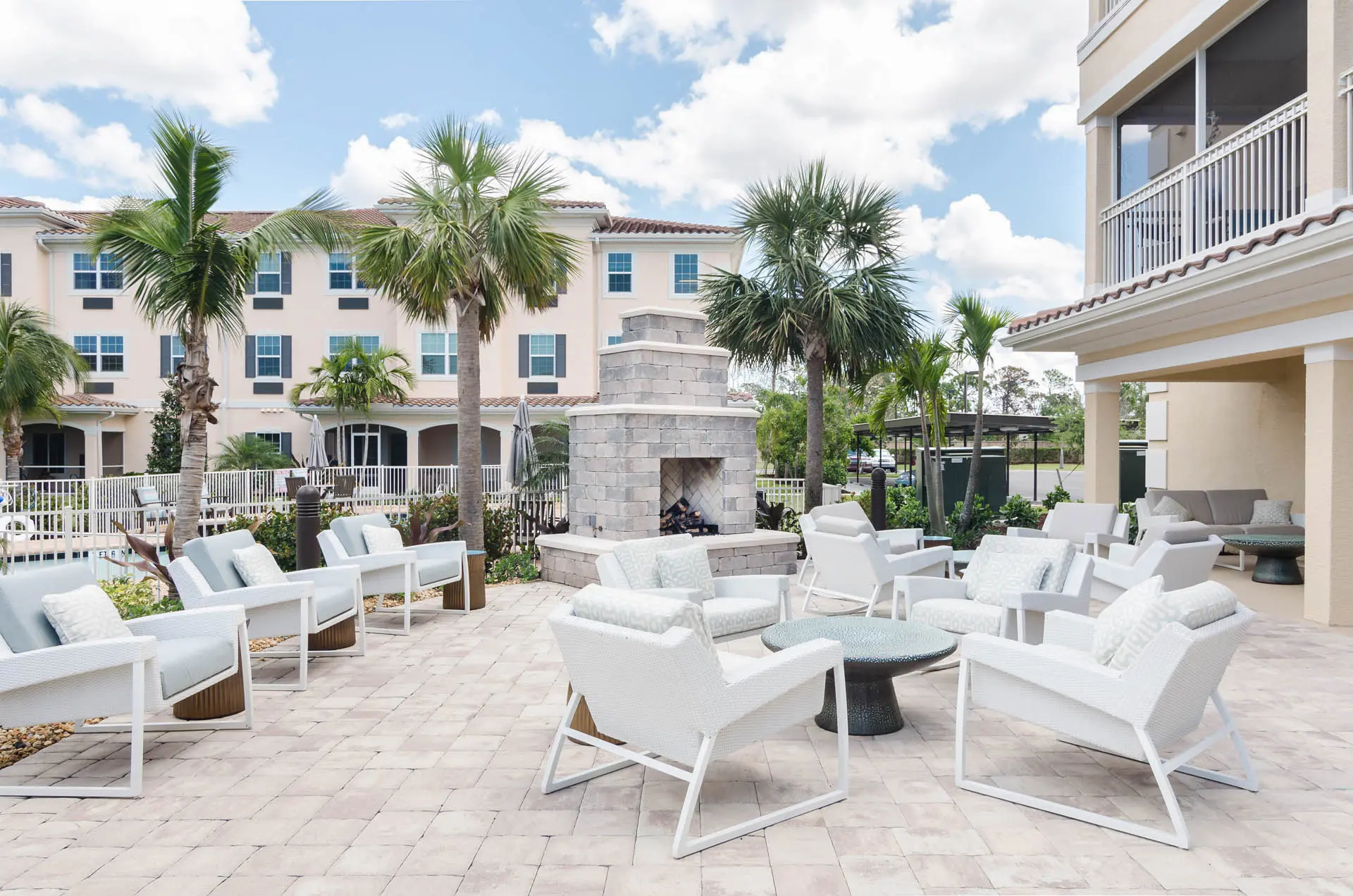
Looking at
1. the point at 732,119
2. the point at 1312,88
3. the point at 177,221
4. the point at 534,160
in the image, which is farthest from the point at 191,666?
the point at 732,119

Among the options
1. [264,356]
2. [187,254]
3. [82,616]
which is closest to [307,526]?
[187,254]

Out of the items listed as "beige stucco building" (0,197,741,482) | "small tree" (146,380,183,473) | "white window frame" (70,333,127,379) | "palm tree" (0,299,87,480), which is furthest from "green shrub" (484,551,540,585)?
"white window frame" (70,333,127,379)

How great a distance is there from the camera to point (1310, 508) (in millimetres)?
6758

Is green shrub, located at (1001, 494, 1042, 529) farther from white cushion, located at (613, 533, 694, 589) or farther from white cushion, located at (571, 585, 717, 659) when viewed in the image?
white cushion, located at (571, 585, 717, 659)

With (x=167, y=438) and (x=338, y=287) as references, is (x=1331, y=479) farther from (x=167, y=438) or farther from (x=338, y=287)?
(x=167, y=438)

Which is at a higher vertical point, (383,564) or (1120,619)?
(1120,619)

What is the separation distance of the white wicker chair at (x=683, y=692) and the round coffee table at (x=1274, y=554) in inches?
283

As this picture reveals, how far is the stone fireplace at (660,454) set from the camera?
27.6 feet

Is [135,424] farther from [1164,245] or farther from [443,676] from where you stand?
[1164,245]

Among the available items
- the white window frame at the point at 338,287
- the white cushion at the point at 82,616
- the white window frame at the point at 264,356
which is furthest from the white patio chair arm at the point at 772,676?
the white window frame at the point at 264,356

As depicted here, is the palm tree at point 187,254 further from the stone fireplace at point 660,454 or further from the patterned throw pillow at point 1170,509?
the patterned throw pillow at point 1170,509

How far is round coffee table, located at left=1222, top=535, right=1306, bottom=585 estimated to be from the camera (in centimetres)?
826

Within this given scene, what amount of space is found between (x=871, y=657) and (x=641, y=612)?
54.2 inches

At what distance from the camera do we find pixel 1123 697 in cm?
304
